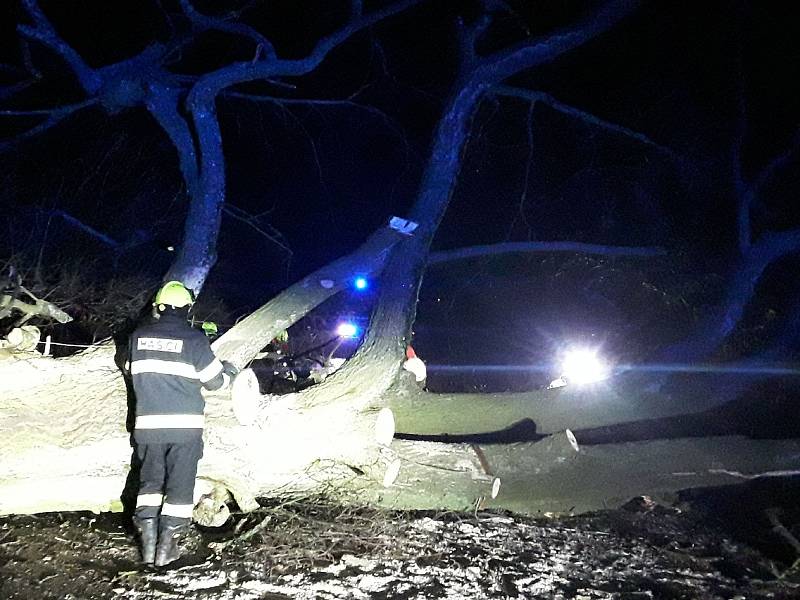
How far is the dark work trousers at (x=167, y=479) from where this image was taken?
3124 millimetres

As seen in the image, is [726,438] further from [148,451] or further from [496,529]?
[148,451]

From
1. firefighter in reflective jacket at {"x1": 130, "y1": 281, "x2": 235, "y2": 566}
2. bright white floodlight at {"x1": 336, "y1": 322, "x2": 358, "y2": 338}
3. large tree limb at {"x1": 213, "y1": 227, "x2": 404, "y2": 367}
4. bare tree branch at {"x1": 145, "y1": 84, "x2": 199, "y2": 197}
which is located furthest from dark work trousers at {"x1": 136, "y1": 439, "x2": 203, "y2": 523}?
bright white floodlight at {"x1": 336, "y1": 322, "x2": 358, "y2": 338}

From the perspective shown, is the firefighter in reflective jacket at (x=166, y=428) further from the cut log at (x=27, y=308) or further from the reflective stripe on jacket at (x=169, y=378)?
the cut log at (x=27, y=308)

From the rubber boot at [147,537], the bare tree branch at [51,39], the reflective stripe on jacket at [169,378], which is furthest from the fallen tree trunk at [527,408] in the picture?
the bare tree branch at [51,39]

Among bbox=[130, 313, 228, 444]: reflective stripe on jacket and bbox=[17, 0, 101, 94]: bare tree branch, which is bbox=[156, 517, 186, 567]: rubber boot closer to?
bbox=[130, 313, 228, 444]: reflective stripe on jacket

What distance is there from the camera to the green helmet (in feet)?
11.0

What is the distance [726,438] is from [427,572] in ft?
9.12

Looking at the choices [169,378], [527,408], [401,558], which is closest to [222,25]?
[169,378]

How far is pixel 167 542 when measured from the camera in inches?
121

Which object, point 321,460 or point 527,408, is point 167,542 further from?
point 527,408

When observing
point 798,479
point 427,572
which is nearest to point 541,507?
point 427,572

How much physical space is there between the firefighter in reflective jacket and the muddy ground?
0.23m

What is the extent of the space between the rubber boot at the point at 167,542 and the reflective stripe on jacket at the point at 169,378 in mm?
434

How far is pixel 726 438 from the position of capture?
4641mm
